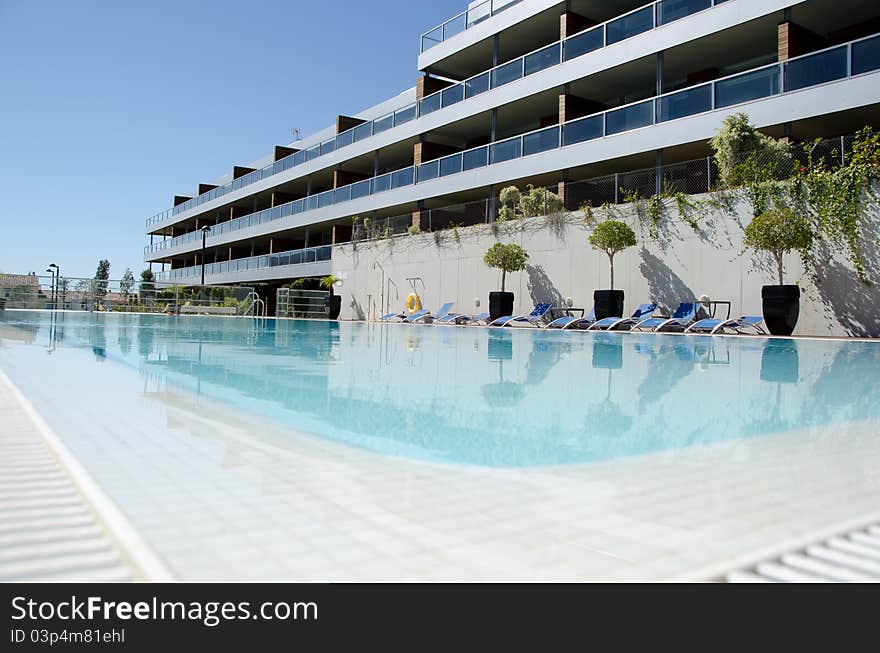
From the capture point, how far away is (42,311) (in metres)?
29.4

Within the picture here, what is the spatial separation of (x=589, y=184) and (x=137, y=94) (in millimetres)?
21680

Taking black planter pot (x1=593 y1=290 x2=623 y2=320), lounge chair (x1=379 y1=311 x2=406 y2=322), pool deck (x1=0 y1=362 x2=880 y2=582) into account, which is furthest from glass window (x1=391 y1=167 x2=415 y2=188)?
pool deck (x1=0 y1=362 x2=880 y2=582)

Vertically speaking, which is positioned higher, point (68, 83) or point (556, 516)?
point (68, 83)

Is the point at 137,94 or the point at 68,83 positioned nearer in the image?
the point at 68,83

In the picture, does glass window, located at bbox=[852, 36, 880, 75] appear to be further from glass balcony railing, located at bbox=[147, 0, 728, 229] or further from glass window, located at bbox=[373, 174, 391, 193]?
glass window, located at bbox=[373, 174, 391, 193]

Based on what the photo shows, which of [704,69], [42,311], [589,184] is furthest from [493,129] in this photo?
[42,311]

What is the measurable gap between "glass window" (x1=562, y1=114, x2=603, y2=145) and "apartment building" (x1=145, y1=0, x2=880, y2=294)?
0.04m

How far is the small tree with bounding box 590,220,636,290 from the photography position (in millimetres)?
17859

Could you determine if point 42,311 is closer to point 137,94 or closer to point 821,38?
point 137,94

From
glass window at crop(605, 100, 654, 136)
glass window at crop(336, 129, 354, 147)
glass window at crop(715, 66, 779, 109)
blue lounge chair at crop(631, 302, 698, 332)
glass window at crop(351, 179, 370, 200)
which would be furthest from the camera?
glass window at crop(336, 129, 354, 147)

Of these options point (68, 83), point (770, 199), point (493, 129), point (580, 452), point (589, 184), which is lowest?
point (580, 452)

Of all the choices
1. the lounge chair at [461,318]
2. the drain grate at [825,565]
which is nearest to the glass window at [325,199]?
the lounge chair at [461,318]

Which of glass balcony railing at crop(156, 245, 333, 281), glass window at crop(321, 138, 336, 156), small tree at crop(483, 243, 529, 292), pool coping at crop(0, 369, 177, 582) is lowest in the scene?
pool coping at crop(0, 369, 177, 582)

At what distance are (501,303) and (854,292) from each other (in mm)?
10296
